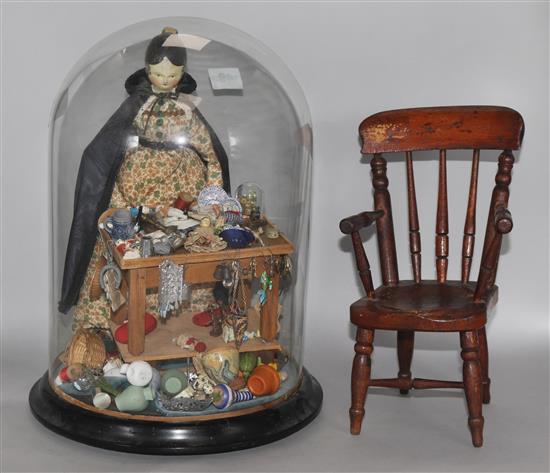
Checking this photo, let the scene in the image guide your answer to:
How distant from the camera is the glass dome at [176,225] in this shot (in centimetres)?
387

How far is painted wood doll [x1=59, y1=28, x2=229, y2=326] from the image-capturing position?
13.1 ft

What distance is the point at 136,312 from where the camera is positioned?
3.84m

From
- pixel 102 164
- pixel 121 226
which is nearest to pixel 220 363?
pixel 121 226

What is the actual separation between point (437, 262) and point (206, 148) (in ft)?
2.94

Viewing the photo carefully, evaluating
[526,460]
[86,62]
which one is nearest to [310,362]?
[526,460]

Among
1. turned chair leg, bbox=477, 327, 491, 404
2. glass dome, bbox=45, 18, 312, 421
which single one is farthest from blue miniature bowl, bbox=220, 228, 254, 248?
turned chair leg, bbox=477, 327, 491, 404

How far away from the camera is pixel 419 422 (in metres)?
4.13

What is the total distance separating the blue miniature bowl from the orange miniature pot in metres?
0.41

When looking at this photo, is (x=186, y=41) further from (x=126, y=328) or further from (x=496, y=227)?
(x=496, y=227)

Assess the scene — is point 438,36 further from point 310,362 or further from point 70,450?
point 70,450

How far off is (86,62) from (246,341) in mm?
1072

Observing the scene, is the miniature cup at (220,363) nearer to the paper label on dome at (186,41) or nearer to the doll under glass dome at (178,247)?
the doll under glass dome at (178,247)

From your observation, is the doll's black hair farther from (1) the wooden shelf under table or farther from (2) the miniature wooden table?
(1) the wooden shelf under table

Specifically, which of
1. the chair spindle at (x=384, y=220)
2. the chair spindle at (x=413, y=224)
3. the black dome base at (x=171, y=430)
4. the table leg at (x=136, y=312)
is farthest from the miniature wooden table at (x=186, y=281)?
the chair spindle at (x=413, y=224)
